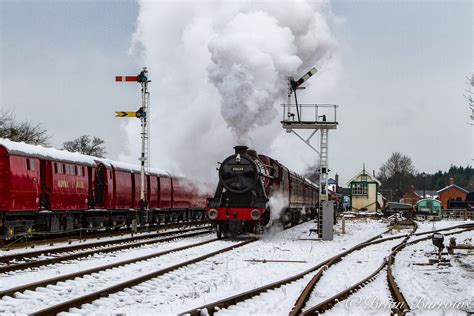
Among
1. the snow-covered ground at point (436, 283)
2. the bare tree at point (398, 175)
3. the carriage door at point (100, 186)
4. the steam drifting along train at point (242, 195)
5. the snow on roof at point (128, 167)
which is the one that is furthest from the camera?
the bare tree at point (398, 175)

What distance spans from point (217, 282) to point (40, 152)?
36.4ft

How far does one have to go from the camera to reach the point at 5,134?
40.2 metres

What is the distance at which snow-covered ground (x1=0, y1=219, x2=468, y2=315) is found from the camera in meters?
8.20

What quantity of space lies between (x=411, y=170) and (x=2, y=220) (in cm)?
10863

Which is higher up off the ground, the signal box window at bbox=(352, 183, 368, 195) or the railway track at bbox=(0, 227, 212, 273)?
the signal box window at bbox=(352, 183, 368, 195)

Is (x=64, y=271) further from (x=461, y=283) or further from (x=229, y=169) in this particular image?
(x=229, y=169)

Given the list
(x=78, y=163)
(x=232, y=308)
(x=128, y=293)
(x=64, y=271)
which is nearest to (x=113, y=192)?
(x=78, y=163)

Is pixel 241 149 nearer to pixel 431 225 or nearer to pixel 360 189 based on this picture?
pixel 431 225

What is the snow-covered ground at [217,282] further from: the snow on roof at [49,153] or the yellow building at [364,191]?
the yellow building at [364,191]

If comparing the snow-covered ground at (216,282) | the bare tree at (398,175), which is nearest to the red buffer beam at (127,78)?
the snow-covered ground at (216,282)

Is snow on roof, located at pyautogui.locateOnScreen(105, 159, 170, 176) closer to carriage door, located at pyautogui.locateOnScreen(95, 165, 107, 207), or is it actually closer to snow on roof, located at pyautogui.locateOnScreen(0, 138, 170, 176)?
snow on roof, located at pyautogui.locateOnScreen(0, 138, 170, 176)

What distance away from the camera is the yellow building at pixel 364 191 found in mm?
60000

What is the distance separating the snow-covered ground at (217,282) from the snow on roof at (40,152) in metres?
4.95

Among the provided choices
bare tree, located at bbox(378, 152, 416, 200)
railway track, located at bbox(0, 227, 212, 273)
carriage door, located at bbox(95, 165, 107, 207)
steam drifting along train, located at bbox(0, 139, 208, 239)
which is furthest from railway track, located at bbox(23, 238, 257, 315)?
bare tree, located at bbox(378, 152, 416, 200)
